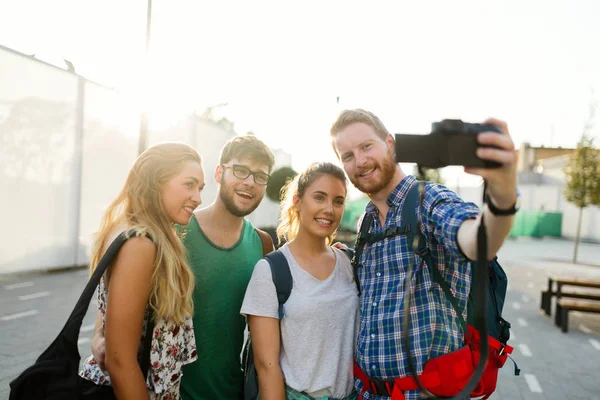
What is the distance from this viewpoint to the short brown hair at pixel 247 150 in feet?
8.81

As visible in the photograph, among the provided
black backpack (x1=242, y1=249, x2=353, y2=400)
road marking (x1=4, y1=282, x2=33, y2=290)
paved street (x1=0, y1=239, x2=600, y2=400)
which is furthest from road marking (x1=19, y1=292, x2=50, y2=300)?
black backpack (x1=242, y1=249, x2=353, y2=400)

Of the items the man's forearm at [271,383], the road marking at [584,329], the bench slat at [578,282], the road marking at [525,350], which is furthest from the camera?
the bench slat at [578,282]

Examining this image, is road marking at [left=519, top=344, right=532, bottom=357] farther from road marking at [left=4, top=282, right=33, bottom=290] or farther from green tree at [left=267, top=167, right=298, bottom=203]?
green tree at [left=267, top=167, right=298, bottom=203]

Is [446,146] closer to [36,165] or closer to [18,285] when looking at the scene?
[18,285]

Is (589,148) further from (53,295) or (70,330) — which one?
(70,330)

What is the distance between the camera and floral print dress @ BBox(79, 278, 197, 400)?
1.97m

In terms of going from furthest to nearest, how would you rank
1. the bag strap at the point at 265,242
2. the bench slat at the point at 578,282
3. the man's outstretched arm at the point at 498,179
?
the bench slat at the point at 578,282 < the bag strap at the point at 265,242 < the man's outstretched arm at the point at 498,179

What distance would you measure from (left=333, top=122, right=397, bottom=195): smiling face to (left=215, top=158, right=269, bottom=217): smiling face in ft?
2.09

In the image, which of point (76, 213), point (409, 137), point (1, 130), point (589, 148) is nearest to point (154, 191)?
point (409, 137)

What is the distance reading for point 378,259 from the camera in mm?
2041

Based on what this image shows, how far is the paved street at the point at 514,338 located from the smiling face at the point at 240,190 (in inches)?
113

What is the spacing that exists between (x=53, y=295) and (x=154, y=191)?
6948mm

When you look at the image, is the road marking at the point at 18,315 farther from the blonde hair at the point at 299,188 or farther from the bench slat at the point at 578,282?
the bench slat at the point at 578,282

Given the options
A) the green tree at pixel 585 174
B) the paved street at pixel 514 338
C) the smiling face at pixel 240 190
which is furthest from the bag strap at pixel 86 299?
the green tree at pixel 585 174
